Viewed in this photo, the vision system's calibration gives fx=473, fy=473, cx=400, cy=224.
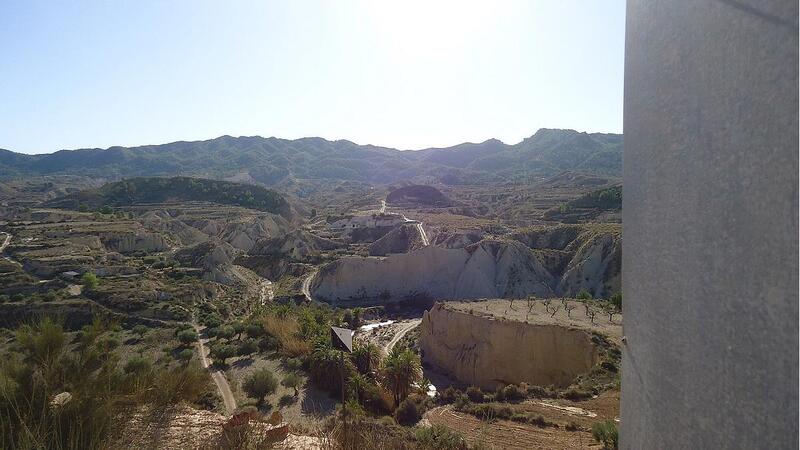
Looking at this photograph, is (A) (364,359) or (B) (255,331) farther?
(B) (255,331)

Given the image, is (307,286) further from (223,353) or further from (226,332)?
(223,353)

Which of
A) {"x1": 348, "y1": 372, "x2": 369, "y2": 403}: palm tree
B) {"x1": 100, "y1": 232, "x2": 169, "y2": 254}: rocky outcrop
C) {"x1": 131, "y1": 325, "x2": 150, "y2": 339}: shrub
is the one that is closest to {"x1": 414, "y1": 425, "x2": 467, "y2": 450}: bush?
{"x1": 348, "y1": 372, "x2": 369, "y2": 403}: palm tree

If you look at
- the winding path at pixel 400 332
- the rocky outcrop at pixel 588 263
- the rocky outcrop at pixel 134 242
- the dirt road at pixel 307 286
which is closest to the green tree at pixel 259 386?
the winding path at pixel 400 332

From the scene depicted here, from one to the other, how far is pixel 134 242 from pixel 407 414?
1868 inches

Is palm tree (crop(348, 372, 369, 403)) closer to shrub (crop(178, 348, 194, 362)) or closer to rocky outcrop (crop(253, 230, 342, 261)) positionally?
shrub (crop(178, 348, 194, 362))

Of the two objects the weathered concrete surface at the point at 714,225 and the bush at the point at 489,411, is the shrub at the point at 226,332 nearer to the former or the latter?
the bush at the point at 489,411

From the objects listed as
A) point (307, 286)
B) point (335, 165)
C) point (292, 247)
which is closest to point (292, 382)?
point (307, 286)

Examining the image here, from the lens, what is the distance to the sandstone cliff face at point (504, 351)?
20.7 meters

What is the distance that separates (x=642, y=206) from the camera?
431 cm

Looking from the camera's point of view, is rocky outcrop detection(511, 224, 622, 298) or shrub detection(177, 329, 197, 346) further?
rocky outcrop detection(511, 224, 622, 298)

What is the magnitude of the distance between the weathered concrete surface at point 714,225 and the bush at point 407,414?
11.4m

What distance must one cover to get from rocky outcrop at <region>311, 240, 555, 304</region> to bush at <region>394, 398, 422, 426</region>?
23.4 meters

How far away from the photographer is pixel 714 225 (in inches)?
120

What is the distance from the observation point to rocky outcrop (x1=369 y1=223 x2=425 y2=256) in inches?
2068
